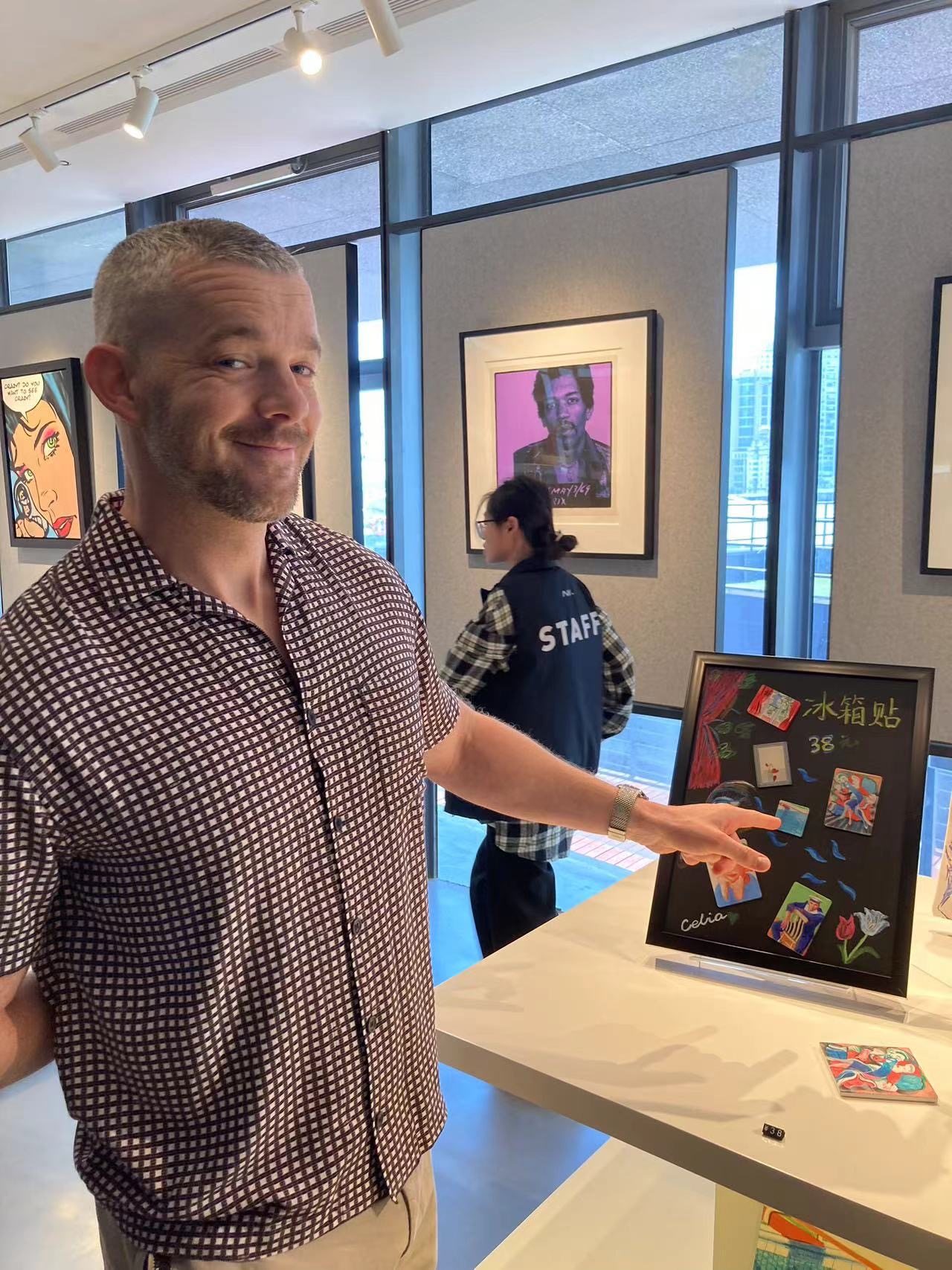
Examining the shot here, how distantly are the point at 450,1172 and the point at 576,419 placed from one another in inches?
91.6

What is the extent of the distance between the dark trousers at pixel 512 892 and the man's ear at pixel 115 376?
6.92 feet

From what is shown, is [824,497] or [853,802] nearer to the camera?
[853,802]

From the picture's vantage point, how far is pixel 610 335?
10.9 feet

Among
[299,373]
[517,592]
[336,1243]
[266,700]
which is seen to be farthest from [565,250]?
[336,1243]

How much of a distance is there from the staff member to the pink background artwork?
536mm

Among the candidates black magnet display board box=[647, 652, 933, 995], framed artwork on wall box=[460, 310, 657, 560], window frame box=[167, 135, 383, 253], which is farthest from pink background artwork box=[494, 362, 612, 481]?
black magnet display board box=[647, 652, 933, 995]

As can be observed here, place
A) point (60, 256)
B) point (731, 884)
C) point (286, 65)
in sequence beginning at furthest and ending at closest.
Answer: point (60, 256) → point (286, 65) → point (731, 884)

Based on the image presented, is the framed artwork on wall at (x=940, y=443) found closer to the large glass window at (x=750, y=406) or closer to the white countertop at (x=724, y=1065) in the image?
the large glass window at (x=750, y=406)

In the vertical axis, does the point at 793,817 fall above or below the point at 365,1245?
above

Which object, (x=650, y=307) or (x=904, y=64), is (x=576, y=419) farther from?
(x=904, y=64)

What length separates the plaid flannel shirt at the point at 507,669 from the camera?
2809 millimetres

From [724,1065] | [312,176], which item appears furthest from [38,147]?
[724,1065]

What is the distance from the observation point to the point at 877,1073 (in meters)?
1.21

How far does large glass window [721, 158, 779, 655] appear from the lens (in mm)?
3137
